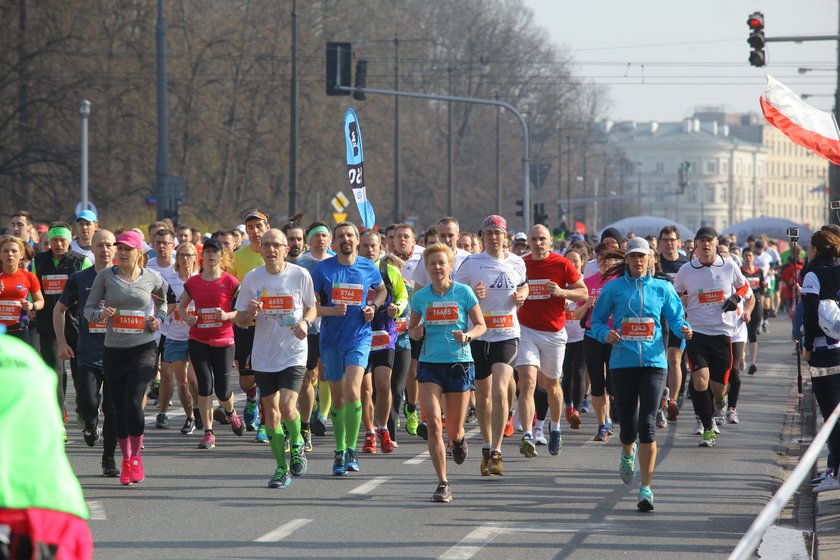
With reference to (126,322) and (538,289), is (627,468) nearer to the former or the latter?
(538,289)

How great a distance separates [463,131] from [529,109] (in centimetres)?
372

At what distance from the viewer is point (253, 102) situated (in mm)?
50500

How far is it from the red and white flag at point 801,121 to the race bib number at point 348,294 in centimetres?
351

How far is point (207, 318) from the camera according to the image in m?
12.8

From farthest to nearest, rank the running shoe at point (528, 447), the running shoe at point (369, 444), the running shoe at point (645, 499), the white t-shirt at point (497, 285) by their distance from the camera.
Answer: the running shoe at point (369, 444) → the running shoe at point (528, 447) → the white t-shirt at point (497, 285) → the running shoe at point (645, 499)

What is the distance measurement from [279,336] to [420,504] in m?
1.64

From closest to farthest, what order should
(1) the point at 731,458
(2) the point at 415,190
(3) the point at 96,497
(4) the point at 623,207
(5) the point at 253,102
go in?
(3) the point at 96,497 → (1) the point at 731,458 → (5) the point at 253,102 → (2) the point at 415,190 → (4) the point at 623,207

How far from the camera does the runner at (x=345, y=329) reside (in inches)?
446

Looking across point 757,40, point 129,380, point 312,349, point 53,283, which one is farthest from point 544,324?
point 757,40

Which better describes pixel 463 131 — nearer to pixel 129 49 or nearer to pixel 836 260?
pixel 129 49

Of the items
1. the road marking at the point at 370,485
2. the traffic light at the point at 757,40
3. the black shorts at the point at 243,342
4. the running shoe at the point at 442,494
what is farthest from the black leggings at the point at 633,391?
the traffic light at the point at 757,40

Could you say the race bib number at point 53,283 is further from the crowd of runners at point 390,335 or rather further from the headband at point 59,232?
the headband at point 59,232

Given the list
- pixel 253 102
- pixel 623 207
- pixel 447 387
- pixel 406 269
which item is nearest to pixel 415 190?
pixel 253 102

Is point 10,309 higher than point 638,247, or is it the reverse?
point 638,247
